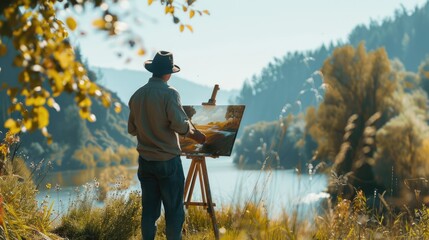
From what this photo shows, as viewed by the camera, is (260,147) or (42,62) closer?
(42,62)

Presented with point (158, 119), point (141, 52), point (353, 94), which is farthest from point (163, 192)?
point (353, 94)

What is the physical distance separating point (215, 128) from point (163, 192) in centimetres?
135

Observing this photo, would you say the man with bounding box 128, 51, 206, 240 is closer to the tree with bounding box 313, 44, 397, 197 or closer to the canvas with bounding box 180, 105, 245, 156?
the canvas with bounding box 180, 105, 245, 156

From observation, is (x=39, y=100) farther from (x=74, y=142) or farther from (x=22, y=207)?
(x=74, y=142)

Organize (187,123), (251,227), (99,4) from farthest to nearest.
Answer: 1. (251,227)
2. (187,123)
3. (99,4)

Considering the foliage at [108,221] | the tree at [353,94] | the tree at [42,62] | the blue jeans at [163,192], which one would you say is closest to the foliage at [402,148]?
the tree at [353,94]

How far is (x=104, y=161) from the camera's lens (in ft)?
270

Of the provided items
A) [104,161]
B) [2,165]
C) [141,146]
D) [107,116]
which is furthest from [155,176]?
[107,116]

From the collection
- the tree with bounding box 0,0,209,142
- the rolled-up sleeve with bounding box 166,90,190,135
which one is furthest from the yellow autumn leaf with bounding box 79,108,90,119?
the rolled-up sleeve with bounding box 166,90,190,135

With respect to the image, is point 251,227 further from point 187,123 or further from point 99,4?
point 99,4

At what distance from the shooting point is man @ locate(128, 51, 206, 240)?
15.0 ft

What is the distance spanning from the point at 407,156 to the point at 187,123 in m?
23.6

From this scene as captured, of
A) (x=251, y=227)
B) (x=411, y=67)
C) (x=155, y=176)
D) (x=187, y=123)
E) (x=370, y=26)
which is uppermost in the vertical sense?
(x=370, y=26)

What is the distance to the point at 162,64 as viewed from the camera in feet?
15.6
